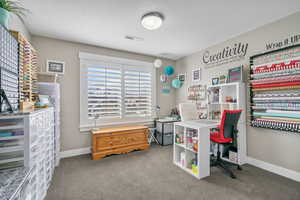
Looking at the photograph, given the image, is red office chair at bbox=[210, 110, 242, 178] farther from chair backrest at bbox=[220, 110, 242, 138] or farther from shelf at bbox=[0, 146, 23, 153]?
shelf at bbox=[0, 146, 23, 153]

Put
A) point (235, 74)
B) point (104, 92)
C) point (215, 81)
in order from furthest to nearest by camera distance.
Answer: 1. point (104, 92)
2. point (215, 81)
3. point (235, 74)

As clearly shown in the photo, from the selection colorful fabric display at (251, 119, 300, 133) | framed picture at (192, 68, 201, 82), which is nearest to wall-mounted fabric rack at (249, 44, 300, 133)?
colorful fabric display at (251, 119, 300, 133)

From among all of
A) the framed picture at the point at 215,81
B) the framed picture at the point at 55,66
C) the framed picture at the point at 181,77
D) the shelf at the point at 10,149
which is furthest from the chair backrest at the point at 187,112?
the framed picture at the point at 55,66

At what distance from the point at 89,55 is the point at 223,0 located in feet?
9.45

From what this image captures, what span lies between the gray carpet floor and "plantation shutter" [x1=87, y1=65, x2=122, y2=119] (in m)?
1.21

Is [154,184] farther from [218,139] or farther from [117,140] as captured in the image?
[117,140]

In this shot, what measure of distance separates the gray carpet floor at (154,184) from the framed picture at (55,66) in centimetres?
196

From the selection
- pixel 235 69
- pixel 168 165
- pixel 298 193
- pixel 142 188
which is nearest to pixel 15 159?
pixel 142 188

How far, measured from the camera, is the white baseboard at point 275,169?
2.13 m

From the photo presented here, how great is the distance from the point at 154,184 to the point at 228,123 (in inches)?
61.6

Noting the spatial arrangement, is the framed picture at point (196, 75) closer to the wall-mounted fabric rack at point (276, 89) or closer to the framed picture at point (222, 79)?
the framed picture at point (222, 79)

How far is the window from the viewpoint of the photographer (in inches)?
128

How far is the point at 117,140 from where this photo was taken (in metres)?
3.15

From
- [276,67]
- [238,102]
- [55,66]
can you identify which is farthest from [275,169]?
[55,66]
